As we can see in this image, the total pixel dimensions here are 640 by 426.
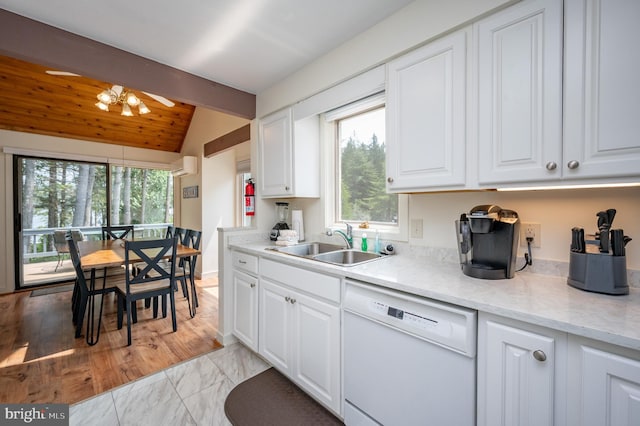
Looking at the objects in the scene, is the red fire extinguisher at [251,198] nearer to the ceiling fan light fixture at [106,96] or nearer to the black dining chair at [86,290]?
the black dining chair at [86,290]

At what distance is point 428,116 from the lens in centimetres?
145

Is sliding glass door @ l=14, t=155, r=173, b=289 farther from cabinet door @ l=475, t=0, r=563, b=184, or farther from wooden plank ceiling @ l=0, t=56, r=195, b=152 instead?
cabinet door @ l=475, t=0, r=563, b=184

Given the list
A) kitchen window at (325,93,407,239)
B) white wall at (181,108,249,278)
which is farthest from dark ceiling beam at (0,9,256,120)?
white wall at (181,108,249,278)

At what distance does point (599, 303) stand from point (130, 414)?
2426 mm

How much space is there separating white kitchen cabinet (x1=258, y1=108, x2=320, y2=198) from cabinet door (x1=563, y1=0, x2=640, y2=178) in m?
1.70

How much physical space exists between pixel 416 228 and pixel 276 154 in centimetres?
137

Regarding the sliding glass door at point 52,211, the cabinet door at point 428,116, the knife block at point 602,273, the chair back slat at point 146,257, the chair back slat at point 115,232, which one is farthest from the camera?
Result: the chair back slat at point 115,232

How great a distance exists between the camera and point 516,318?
91 centimetres

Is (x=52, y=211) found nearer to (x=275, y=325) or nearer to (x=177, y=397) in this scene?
(x=177, y=397)

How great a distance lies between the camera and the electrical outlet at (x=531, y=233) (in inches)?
53.5

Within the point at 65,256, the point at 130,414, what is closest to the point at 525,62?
the point at 130,414

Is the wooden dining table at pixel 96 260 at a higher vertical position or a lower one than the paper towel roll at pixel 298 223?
lower

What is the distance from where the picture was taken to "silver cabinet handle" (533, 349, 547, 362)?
88cm

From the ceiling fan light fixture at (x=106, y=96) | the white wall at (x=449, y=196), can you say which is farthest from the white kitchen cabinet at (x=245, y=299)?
the ceiling fan light fixture at (x=106, y=96)
